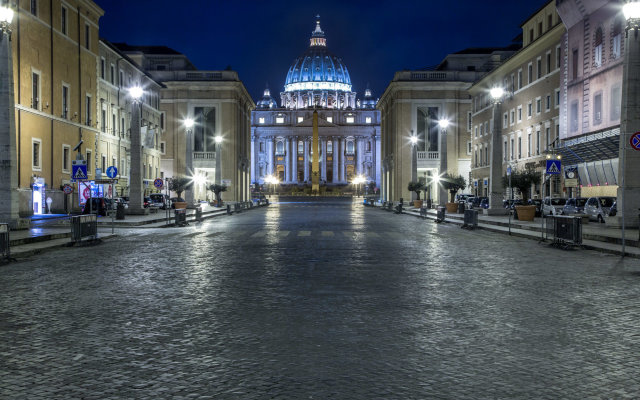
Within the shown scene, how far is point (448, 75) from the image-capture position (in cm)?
9719

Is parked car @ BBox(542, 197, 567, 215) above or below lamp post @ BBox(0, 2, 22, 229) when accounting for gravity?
below

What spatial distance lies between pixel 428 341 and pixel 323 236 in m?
17.6

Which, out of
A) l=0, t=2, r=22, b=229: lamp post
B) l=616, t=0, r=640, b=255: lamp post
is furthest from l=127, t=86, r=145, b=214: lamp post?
l=616, t=0, r=640, b=255: lamp post

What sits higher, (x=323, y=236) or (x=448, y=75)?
(x=448, y=75)

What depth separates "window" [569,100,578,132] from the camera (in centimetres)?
4881

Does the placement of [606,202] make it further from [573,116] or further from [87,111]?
[87,111]

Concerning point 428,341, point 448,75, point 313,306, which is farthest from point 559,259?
point 448,75

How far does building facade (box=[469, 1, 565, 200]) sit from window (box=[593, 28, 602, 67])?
5.94 meters

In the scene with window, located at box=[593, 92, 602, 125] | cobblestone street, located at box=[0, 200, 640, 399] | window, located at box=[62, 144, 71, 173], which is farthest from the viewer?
window, located at box=[62, 144, 71, 173]

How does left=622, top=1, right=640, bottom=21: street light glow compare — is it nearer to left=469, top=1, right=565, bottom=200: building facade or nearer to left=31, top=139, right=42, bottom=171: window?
left=469, top=1, right=565, bottom=200: building facade

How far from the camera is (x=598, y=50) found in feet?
148

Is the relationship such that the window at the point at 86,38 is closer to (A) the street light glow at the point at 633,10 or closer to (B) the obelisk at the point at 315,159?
(A) the street light glow at the point at 633,10

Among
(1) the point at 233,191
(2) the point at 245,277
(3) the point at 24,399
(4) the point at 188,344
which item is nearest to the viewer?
(3) the point at 24,399

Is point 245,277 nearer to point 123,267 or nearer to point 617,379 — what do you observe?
point 123,267
